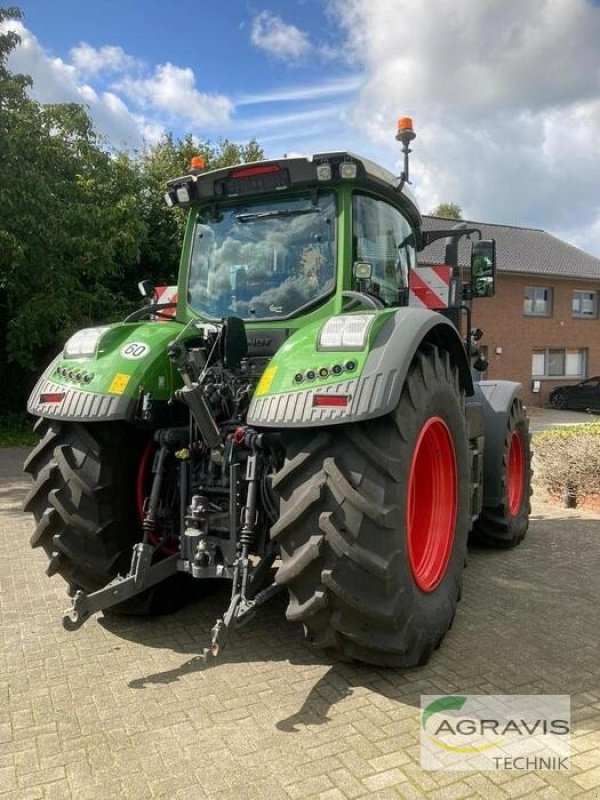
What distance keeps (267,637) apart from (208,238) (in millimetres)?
2468

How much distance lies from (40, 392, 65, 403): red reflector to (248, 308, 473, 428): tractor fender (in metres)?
1.20

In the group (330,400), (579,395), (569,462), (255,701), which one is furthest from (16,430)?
(579,395)

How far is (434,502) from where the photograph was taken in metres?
3.81

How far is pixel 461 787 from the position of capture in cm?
241

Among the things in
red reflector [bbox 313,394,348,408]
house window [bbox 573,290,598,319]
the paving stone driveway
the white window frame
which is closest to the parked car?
the white window frame

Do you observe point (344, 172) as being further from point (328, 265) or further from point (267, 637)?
point (267, 637)

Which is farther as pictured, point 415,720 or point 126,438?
point 126,438

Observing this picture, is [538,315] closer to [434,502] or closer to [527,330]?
[527,330]

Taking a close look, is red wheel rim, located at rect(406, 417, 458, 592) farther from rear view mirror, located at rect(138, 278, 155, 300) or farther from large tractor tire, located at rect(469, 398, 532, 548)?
rear view mirror, located at rect(138, 278, 155, 300)

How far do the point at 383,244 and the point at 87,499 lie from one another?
2369mm

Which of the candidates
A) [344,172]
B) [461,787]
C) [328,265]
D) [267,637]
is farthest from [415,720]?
[344,172]

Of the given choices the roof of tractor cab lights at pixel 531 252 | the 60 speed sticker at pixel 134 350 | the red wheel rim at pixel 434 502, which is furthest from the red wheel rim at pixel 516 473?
the roof of tractor cab lights at pixel 531 252

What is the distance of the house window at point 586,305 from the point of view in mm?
27562

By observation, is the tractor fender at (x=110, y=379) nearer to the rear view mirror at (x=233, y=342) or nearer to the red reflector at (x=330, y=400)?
the rear view mirror at (x=233, y=342)
